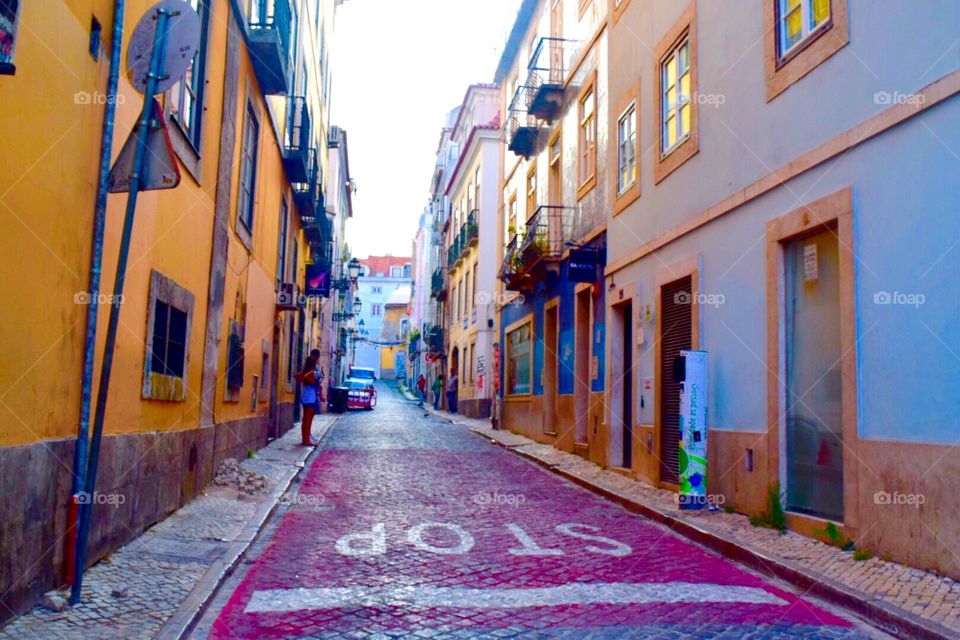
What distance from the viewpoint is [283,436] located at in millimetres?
18797

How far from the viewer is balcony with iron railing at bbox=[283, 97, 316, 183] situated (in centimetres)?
1708

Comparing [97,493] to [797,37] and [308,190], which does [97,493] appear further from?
[308,190]

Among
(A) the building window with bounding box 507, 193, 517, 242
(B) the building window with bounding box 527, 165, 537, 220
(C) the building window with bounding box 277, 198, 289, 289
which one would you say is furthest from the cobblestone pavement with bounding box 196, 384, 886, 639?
(A) the building window with bounding box 507, 193, 517, 242

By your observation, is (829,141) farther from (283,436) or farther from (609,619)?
(283,436)

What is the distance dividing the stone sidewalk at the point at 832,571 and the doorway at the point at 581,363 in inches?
223

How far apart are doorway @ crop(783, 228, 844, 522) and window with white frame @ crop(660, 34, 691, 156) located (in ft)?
10.9

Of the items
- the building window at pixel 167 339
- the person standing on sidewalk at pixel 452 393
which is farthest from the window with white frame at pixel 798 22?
the person standing on sidewalk at pixel 452 393

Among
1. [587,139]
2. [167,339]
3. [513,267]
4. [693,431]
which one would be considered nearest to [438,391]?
[513,267]

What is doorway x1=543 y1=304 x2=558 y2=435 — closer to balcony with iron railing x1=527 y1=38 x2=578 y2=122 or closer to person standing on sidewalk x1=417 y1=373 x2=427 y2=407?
balcony with iron railing x1=527 y1=38 x2=578 y2=122

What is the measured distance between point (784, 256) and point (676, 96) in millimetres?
3891

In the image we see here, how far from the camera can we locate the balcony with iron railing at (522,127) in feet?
65.9

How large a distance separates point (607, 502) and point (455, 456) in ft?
18.4

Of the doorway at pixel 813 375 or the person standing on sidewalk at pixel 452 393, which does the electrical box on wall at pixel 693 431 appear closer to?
the doorway at pixel 813 375

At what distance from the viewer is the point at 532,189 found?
829 inches
